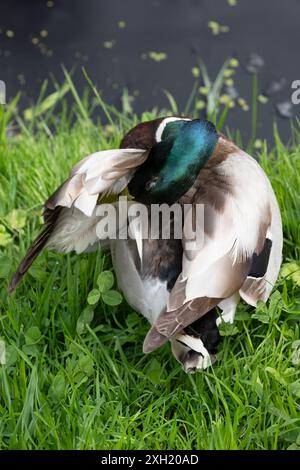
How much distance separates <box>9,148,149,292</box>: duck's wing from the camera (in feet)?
7.73

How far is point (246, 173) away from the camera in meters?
2.67

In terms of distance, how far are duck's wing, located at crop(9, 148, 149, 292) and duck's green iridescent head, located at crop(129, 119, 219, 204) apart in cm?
5

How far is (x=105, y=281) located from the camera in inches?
108

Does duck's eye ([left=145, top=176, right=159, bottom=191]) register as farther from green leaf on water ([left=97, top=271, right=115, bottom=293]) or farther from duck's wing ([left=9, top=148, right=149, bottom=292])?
green leaf on water ([left=97, top=271, right=115, bottom=293])

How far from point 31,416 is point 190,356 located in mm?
448

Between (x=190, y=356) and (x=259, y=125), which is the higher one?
(x=190, y=356)

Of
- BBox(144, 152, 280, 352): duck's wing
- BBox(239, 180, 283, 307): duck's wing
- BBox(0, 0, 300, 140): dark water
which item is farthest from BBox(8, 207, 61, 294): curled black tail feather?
BBox(0, 0, 300, 140): dark water

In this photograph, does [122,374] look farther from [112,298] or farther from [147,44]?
[147,44]

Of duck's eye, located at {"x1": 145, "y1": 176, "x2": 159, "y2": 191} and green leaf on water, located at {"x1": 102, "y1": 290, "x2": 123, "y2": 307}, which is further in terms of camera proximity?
green leaf on water, located at {"x1": 102, "y1": 290, "x2": 123, "y2": 307}

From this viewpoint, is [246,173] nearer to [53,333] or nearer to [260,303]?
[260,303]

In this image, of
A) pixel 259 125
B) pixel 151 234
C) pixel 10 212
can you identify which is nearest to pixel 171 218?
pixel 151 234

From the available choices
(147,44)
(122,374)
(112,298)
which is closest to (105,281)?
(112,298)

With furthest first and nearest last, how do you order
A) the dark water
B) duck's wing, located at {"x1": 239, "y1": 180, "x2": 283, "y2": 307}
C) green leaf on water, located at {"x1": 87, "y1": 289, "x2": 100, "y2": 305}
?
the dark water < green leaf on water, located at {"x1": 87, "y1": 289, "x2": 100, "y2": 305} < duck's wing, located at {"x1": 239, "y1": 180, "x2": 283, "y2": 307}

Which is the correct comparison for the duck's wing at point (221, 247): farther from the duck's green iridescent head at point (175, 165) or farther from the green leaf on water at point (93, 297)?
the green leaf on water at point (93, 297)
